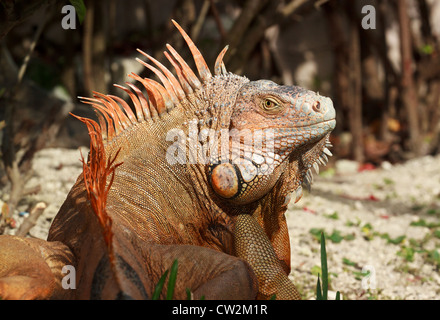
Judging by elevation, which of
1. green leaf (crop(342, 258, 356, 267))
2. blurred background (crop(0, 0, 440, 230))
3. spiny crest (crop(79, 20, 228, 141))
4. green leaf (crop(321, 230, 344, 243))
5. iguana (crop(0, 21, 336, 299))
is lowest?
green leaf (crop(342, 258, 356, 267))

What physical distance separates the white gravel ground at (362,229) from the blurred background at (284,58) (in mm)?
845

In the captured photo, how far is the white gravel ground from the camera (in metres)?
5.14

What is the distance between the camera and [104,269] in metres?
2.54

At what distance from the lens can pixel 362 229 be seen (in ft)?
21.4

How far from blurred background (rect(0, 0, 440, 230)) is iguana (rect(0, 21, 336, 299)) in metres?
3.25

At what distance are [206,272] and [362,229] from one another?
4.04 meters

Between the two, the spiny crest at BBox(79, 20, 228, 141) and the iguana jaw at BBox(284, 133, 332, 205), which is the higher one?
the spiny crest at BBox(79, 20, 228, 141)

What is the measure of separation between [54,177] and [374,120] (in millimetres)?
9444

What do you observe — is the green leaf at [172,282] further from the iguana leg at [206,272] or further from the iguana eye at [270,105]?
the iguana eye at [270,105]

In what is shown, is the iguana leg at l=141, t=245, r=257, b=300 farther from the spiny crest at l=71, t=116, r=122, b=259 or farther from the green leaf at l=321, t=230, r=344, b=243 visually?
the green leaf at l=321, t=230, r=344, b=243

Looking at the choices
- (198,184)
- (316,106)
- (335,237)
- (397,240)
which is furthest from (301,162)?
(397,240)

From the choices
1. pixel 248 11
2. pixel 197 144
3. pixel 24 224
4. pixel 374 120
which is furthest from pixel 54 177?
pixel 374 120

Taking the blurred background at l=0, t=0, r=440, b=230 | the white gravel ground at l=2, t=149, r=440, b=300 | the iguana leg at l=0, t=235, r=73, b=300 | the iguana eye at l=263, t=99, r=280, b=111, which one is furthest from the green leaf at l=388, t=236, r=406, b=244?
the iguana leg at l=0, t=235, r=73, b=300

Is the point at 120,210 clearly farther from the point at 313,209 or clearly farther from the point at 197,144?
the point at 313,209
